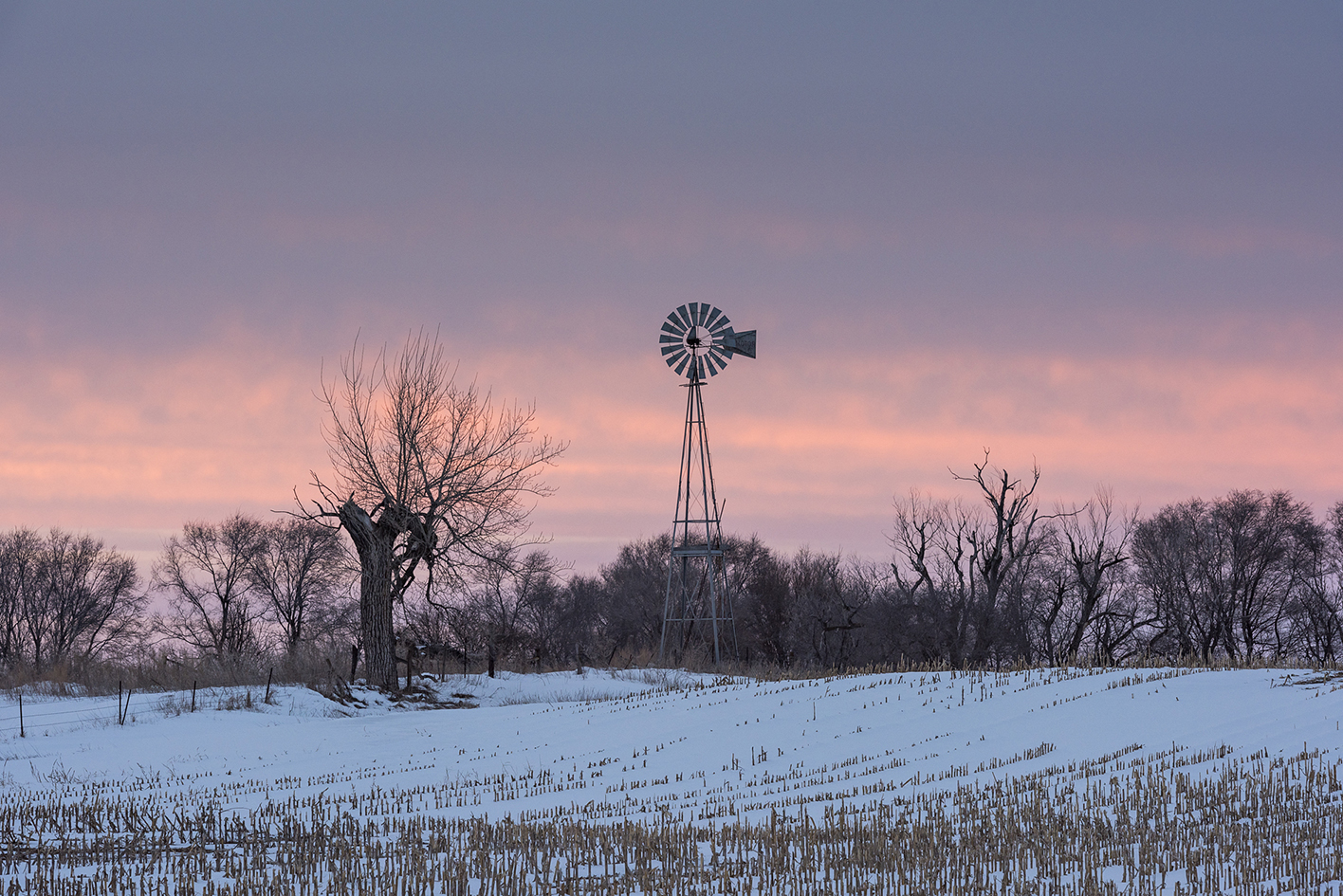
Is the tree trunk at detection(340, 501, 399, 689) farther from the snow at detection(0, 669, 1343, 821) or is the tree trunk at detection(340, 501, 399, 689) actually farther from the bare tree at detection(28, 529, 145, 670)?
the bare tree at detection(28, 529, 145, 670)

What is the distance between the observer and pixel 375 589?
3706 cm

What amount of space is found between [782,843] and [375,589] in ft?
88.5

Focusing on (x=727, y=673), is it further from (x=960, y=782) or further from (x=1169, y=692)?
(x=960, y=782)

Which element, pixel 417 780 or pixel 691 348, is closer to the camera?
pixel 417 780

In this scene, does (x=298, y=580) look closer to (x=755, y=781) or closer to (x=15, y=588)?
(x=15, y=588)

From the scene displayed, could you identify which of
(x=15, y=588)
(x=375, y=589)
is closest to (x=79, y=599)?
(x=15, y=588)

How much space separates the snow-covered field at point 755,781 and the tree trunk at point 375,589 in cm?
250

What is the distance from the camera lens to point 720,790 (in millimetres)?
18016

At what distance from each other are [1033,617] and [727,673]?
86.4 ft

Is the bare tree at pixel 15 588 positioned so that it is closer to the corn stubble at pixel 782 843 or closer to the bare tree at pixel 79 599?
the bare tree at pixel 79 599

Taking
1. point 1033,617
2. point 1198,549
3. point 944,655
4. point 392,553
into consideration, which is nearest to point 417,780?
point 392,553

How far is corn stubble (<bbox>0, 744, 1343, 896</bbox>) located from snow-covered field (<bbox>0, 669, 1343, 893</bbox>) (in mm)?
56

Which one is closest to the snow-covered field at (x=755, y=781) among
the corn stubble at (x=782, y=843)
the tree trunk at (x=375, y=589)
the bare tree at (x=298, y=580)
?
the corn stubble at (x=782, y=843)

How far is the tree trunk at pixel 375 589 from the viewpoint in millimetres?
36375
